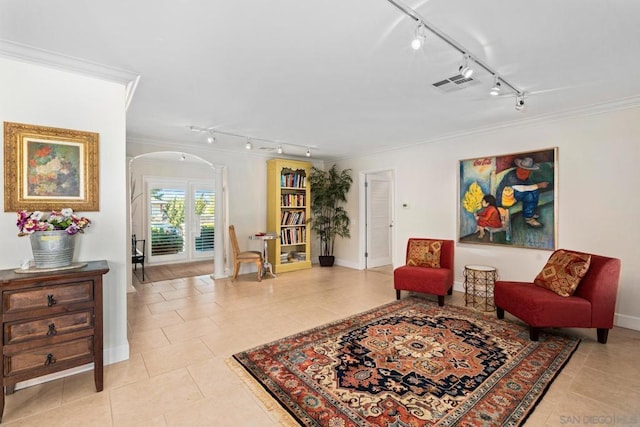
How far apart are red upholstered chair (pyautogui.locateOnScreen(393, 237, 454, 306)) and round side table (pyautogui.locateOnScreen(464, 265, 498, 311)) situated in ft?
0.86

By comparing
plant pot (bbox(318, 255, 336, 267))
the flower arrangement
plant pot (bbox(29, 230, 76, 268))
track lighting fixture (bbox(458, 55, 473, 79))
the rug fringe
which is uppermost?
track lighting fixture (bbox(458, 55, 473, 79))

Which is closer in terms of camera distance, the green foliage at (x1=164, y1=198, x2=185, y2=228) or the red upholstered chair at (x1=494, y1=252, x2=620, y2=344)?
the red upholstered chair at (x1=494, y1=252, x2=620, y2=344)

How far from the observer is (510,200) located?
4156 mm

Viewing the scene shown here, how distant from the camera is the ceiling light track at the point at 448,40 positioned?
174 cm

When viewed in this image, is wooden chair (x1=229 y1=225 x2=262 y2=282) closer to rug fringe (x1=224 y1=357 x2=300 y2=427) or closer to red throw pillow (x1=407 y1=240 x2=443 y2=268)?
red throw pillow (x1=407 y1=240 x2=443 y2=268)

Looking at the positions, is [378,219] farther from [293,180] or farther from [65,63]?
[65,63]

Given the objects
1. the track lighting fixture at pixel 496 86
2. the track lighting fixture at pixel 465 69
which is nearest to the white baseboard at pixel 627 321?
the track lighting fixture at pixel 496 86

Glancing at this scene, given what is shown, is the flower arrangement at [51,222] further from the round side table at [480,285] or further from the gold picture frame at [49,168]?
the round side table at [480,285]

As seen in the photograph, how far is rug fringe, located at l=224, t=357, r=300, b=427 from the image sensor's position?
1891 millimetres

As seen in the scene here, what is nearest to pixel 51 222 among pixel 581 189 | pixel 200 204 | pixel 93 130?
pixel 93 130

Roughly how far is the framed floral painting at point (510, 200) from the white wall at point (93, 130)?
14.8 feet

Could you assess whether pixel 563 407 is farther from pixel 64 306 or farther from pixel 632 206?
pixel 64 306

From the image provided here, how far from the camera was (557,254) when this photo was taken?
3.39 m

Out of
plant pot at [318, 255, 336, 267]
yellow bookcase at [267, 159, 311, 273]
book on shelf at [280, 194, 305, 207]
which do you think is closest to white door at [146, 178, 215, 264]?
yellow bookcase at [267, 159, 311, 273]
